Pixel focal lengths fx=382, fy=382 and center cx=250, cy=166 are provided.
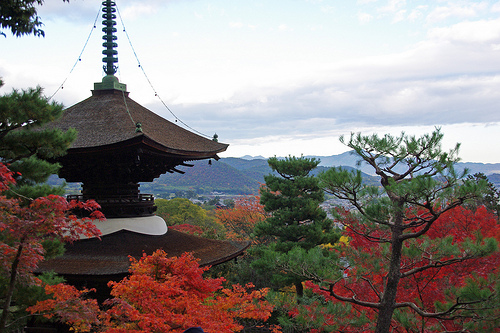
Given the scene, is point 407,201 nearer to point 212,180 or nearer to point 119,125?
point 119,125

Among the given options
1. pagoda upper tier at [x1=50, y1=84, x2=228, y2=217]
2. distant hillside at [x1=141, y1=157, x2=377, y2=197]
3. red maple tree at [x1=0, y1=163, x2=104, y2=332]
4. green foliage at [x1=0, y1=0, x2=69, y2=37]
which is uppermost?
green foliage at [x1=0, y1=0, x2=69, y2=37]

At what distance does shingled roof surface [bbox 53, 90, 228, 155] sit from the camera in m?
6.82

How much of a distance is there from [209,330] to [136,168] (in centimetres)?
356

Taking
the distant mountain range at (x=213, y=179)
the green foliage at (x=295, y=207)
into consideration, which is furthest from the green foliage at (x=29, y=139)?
the distant mountain range at (x=213, y=179)

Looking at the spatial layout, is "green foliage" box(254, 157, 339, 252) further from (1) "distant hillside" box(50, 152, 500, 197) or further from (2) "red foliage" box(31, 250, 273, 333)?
(1) "distant hillside" box(50, 152, 500, 197)

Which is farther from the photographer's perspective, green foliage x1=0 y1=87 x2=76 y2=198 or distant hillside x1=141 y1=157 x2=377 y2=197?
distant hillside x1=141 y1=157 x2=377 y2=197

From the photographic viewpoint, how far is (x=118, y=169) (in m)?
7.26

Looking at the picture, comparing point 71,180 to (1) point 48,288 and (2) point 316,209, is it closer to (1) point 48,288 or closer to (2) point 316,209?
(1) point 48,288

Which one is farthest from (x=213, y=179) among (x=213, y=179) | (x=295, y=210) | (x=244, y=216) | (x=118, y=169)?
(x=118, y=169)

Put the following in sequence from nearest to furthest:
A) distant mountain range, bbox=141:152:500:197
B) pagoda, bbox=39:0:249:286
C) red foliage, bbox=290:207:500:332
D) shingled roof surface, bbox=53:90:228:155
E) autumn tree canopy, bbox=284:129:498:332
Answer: autumn tree canopy, bbox=284:129:498:332 < red foliage, bbox=290:207:500:332 < pagoda, bbox=39:0:249:286 < shingled roof surface, bbox=53:90:228:155 < distant mountain range, bbox=141:152:500:197

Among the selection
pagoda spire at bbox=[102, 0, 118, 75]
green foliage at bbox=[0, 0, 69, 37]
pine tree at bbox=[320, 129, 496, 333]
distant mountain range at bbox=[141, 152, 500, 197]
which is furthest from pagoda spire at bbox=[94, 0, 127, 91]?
distant mountain range at bbox=[141, 152, 500, 197]

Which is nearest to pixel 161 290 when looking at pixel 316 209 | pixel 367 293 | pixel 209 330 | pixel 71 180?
pixel 209 330

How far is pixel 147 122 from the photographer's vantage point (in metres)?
8.15

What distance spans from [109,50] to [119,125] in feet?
8.68
